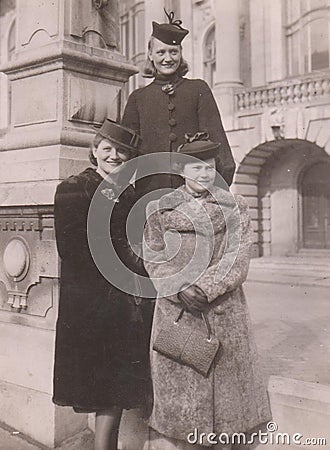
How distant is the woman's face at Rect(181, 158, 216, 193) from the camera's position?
2.55 m

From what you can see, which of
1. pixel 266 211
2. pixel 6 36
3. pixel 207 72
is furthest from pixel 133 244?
pixel 6 36

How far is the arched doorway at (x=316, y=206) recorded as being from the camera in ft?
46.8

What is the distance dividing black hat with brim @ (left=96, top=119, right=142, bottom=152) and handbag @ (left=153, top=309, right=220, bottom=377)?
846 mm

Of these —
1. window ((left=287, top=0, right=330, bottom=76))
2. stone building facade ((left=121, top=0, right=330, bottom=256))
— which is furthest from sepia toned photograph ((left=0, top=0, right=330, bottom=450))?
window ((left=287, top=0, right=330, bottom=76))

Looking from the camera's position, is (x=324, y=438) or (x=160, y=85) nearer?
(x=324, y=438)

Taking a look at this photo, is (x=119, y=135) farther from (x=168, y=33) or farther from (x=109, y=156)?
(x=168, y=33)

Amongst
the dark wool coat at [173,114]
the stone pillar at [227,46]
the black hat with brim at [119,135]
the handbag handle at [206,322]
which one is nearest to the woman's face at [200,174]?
the black hat with brim at [119,135]

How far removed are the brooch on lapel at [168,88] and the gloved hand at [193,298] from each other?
1.14 meters

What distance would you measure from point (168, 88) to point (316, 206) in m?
12.2

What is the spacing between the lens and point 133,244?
2.79 meters

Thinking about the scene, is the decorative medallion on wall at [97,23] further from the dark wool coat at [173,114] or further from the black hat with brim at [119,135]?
the black hat with brim at [119,135]

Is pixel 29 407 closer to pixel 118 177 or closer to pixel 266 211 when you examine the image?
pixel 118 177

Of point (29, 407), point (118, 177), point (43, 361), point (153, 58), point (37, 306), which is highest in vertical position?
point (153, 58)

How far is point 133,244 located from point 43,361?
3.49 feet
